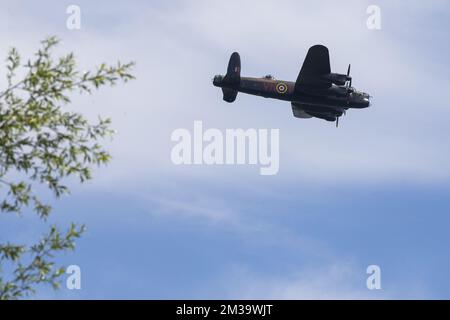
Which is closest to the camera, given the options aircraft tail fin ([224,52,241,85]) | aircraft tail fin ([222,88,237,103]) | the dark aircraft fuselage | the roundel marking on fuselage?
aircraft tail fin ([224,52,241,85])

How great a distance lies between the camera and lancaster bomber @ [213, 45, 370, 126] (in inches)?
3194

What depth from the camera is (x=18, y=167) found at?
84.2 ft

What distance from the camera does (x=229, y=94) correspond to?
82.4m

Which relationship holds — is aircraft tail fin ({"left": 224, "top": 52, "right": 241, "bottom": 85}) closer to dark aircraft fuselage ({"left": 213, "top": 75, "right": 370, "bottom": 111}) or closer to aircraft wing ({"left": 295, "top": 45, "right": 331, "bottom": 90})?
dark aircraft fuselage ({"left": 213, "top": 75, "right": 370, "bottom": 111})

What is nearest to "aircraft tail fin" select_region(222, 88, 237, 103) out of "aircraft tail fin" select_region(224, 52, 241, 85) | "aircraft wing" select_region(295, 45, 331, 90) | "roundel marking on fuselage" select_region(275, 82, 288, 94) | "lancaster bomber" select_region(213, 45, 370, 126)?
"lancaster bomber" select_region(213, 45, 370, 126)

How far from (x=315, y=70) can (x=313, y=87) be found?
1518 millimetres

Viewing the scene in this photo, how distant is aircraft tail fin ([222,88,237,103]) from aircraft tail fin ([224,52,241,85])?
1116 mm

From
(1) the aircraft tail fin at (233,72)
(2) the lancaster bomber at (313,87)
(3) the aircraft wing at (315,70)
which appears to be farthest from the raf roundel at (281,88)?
(1) the aircraft tail fin at (233,72)

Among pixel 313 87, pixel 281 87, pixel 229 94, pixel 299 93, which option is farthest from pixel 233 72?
pixel 313 87

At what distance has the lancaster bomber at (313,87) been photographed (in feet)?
266

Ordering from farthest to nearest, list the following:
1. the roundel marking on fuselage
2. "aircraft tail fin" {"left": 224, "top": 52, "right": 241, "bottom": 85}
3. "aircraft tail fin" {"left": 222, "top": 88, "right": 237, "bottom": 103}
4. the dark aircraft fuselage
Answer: "aircraft tail fin" {"left": 222, "top": 88, "right": 237, "bottom": 103} → the roundel marking on fuselage → the dark aircraft fuselage → "aircraft tail fin" {"left": 224, "top": 52, "right": 241, "bottom": 85}
